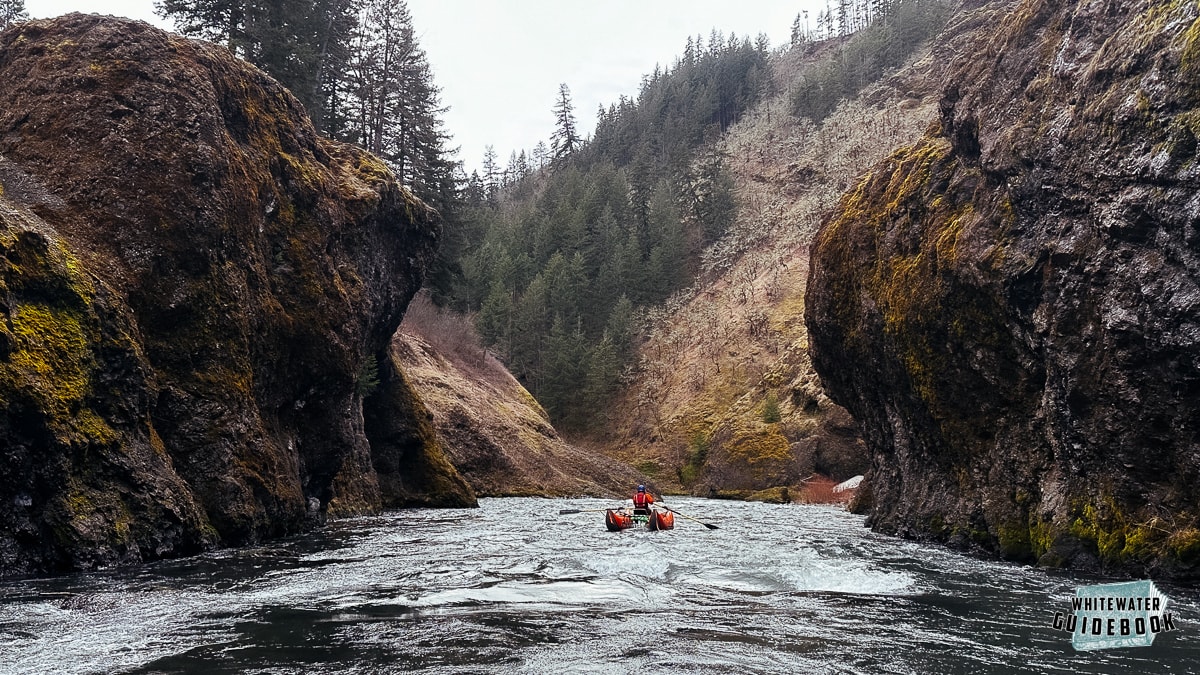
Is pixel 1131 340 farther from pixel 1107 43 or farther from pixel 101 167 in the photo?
pixel 101 167

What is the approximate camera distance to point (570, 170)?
92875 mm

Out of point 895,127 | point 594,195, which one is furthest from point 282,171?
point 895,127

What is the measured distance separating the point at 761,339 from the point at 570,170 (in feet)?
132

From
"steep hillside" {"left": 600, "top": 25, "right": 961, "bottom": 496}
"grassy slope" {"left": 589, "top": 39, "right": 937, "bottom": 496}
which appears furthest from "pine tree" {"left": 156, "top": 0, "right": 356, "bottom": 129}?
"steep hillside" {"left": 600, "top": 25, "right": 961, "bottom": 496}

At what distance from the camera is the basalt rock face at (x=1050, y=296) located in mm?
12922

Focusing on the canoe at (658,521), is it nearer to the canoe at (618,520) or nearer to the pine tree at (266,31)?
the canoe at (618,520)

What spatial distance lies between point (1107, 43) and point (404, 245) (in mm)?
21433

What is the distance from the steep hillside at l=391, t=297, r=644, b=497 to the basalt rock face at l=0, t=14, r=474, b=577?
12.9 metres

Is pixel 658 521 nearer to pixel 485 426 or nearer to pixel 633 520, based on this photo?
pixel 633 520

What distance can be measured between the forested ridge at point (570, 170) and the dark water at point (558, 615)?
927 inches

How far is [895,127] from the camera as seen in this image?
7938cm

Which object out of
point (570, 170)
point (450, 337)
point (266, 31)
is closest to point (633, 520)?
point (266, 31)

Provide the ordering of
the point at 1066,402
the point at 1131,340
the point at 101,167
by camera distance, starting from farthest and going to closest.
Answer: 1. the point at 101,167
2. the point at 1066,402
3. the point at 1131,340

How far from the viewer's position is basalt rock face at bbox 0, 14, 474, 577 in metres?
12.4
